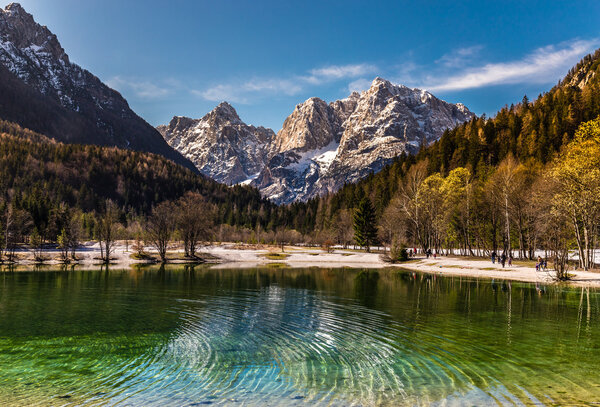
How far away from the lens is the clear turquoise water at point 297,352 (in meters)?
9.91

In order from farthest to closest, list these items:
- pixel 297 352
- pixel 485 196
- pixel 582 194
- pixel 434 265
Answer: pixel 485 196, pixel 434 265, pixel 582 194, pixel 297 352

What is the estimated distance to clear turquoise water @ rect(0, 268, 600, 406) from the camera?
9914mm

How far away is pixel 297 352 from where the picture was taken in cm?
1427

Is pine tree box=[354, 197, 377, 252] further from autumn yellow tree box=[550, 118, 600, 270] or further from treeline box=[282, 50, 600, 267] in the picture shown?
autumn yellow tree box=[550, 118, 600, 270]

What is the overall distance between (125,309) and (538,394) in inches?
882

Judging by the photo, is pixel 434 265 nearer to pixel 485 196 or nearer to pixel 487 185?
pixel 485 196

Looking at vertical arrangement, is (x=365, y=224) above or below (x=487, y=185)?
below

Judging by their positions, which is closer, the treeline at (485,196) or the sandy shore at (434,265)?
the sandy shore at (434,265)

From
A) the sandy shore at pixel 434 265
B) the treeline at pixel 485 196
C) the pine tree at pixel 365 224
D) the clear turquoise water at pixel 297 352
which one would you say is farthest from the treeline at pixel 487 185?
the clear turquoise water at pixel 297 352

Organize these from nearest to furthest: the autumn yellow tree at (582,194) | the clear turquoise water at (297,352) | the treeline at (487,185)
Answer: the clear turquoise water at (297,352) → the autumn yellow tree at (582,194) → the treeline at (487,185)

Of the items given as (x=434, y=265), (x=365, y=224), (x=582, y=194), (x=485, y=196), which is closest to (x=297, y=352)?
(x=582, y=194)

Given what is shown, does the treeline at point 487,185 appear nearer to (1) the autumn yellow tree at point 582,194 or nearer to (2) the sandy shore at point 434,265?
(1) the autumn yellow tree at point 582,194

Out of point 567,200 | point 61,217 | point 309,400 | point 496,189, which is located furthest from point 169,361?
point 61,217

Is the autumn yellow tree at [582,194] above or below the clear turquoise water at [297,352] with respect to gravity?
above
